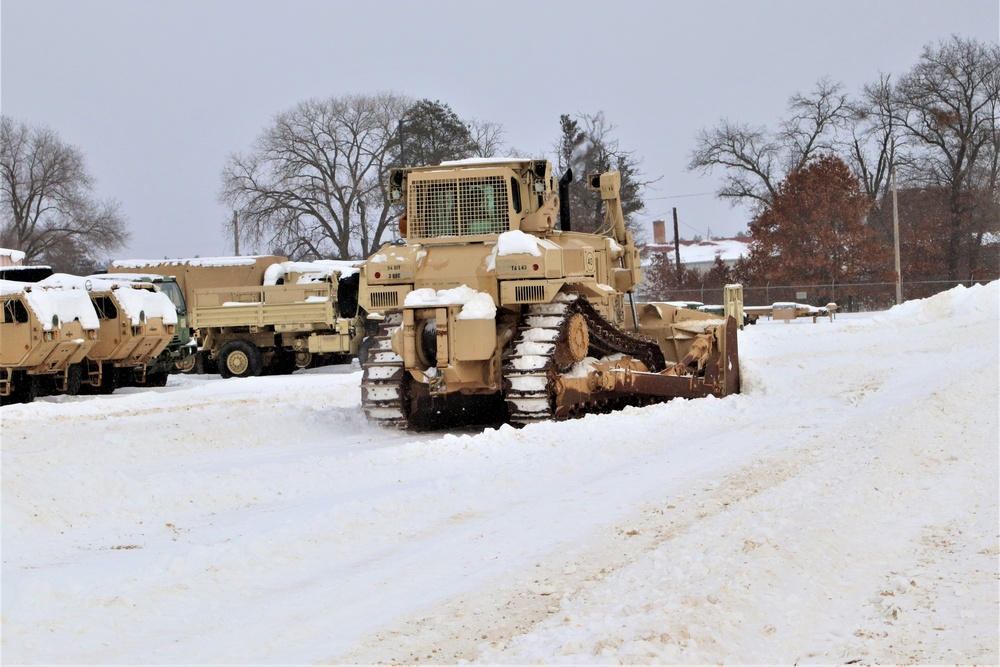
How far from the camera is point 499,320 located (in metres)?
12.9

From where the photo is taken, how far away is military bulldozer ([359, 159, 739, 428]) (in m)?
12.0

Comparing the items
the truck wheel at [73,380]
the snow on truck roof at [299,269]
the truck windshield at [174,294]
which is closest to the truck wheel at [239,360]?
the truck windshield at [174,294]

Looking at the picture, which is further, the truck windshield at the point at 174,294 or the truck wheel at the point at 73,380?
the truck windshield at the point at 174,294

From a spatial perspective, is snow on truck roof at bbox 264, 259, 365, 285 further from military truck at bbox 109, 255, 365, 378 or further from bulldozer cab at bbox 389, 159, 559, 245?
bulldozer cab at bbox 389, 159, 559, 245

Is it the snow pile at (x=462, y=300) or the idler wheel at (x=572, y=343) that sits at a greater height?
the snow pile at (x=462, y=300)

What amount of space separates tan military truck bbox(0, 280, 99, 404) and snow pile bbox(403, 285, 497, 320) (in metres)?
9.25

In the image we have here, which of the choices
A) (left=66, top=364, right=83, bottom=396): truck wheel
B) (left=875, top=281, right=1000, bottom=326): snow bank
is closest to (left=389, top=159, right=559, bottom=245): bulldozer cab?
(left=66, top=364, right=83, bottom=396): truck wheel

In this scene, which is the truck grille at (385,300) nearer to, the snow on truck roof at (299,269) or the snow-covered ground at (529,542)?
A: the snow-covered ground at (529,542)

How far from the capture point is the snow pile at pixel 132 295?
20.7 m

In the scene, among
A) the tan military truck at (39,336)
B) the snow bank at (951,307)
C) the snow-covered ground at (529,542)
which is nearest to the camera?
the snow-covered ground at (529,542)

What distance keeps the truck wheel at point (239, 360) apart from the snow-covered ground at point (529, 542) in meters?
12.9

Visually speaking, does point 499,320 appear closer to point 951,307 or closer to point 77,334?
point 77,334

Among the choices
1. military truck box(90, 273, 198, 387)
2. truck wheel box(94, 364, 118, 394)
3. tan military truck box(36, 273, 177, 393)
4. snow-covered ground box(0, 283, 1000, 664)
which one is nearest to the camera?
snow-covered ground box(0, 283, 1000, 664)

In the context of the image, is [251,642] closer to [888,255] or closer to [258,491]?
[258,491]
